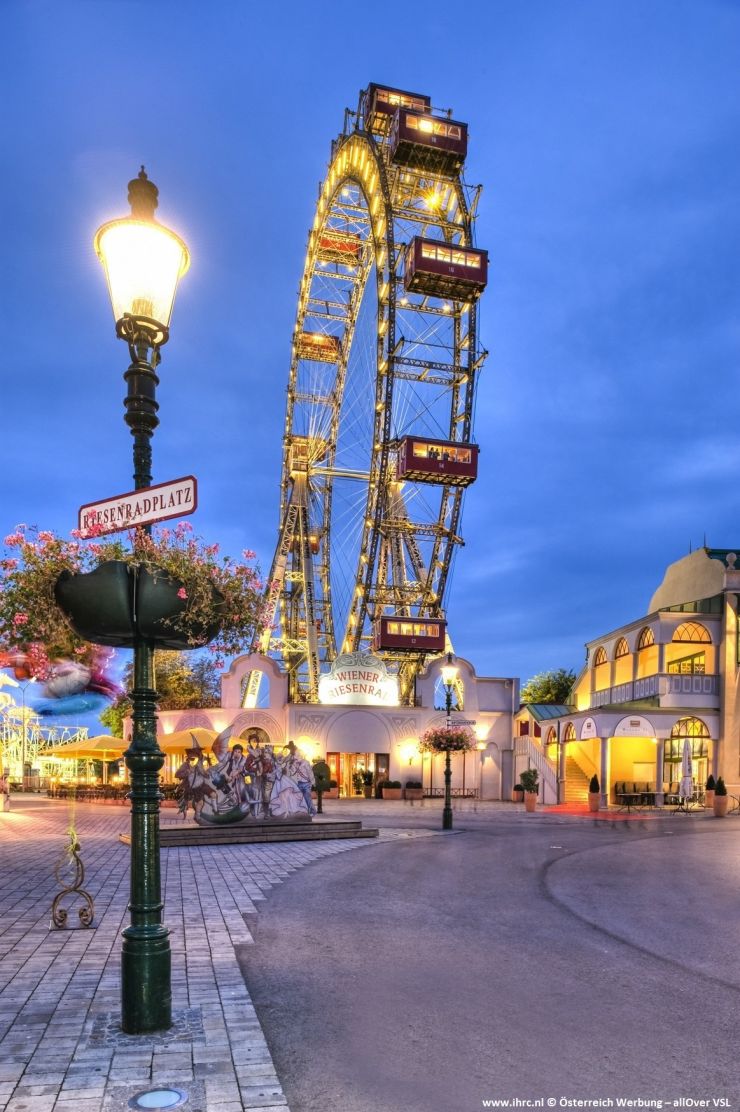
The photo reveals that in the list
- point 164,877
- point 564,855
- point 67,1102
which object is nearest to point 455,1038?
point 67,1102

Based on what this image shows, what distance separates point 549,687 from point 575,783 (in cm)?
3250

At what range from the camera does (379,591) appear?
50.6 metres

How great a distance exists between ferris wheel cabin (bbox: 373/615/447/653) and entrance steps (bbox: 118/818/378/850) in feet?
81.9

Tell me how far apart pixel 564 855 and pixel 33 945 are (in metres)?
12.1

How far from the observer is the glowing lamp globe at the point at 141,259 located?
19.4 ft

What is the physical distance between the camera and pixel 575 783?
40.5 metres

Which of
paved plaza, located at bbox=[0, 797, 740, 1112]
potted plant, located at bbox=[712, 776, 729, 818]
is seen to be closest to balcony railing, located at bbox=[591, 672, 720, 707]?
potted plant, located at bbox=[712, 776, 729, 818]

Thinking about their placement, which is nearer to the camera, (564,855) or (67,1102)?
(67,1102)

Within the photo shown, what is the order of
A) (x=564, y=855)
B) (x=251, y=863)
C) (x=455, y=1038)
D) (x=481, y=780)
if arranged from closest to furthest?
(x=455, y=1038), (x=251, y=863), (x=564, y=855), (x=481, y=780)

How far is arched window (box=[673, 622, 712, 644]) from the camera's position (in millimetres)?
38656

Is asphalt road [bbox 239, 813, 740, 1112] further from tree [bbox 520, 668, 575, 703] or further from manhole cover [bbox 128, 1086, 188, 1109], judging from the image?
tree [bbox 520, 668, 575, 703]

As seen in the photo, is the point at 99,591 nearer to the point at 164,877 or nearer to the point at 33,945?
the point at 33,945

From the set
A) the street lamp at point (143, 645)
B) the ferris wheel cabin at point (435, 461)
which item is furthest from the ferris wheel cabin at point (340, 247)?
the street lamp at point (143, 645)

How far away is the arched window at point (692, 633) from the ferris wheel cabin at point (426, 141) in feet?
92.4
